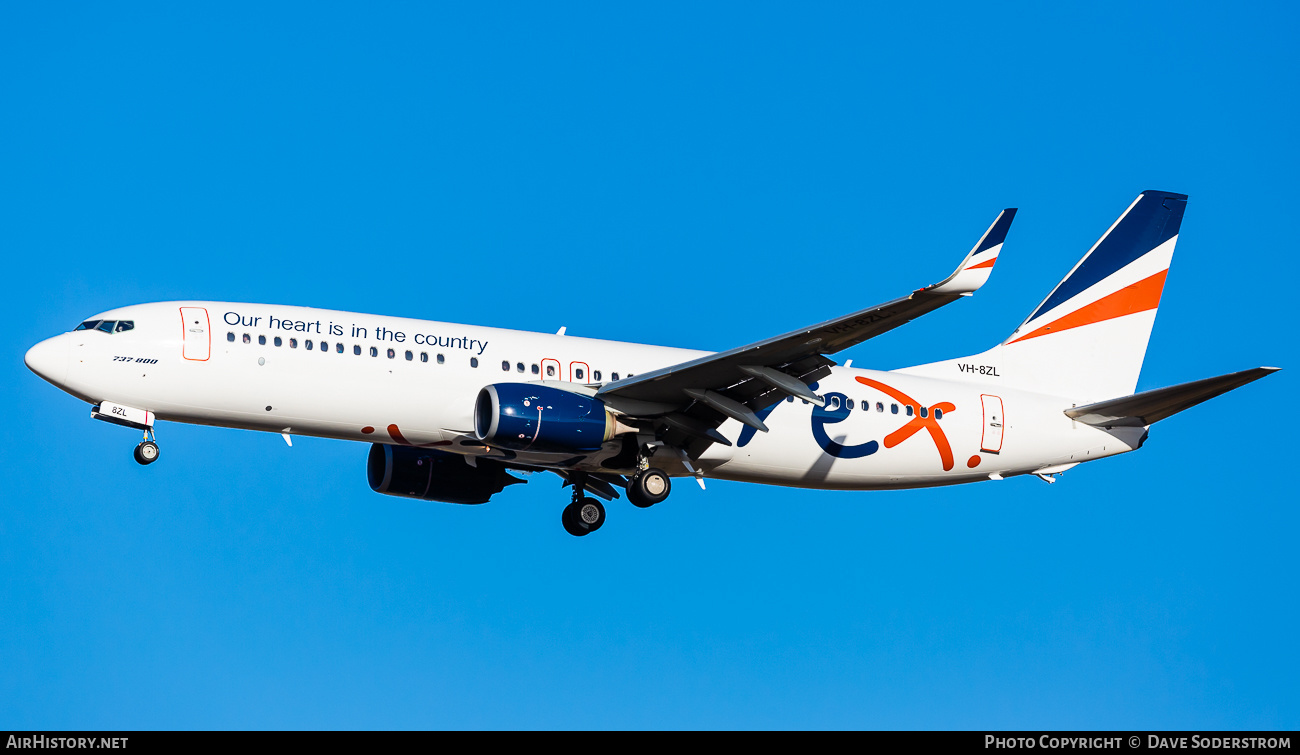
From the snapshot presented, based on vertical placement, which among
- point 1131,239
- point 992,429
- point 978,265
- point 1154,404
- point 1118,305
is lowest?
point 978,265

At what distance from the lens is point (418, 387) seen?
3083cm

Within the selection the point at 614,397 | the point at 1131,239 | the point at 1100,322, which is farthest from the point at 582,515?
the point at 1131,239

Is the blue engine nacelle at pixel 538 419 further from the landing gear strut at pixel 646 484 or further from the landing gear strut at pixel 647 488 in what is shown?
the landing gear strut at pixel 647 488

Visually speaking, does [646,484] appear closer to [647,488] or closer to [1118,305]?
[647,488]

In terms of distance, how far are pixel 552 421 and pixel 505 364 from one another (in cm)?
230

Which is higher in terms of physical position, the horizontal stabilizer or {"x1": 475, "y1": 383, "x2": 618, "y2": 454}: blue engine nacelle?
the horizontal stabilizer

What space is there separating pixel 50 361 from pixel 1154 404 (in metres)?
25.4

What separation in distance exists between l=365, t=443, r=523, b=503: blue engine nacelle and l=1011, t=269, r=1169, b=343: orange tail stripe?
14.9m

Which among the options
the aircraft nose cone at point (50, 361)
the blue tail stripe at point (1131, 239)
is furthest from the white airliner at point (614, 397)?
the blue tail stripe at point (1131, 239)

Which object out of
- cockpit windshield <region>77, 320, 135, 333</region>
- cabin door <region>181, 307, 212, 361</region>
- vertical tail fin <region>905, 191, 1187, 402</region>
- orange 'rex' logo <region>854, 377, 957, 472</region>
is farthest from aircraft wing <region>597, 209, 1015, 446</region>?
Answer: cockpit windshield <region>77, 320, 135, 333</region>

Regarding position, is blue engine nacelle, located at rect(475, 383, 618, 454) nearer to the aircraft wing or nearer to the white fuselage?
the aircraft wing

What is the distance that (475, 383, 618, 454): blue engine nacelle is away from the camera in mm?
29609

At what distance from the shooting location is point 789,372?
3008 centimetres

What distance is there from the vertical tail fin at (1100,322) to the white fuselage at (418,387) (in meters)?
2.72
